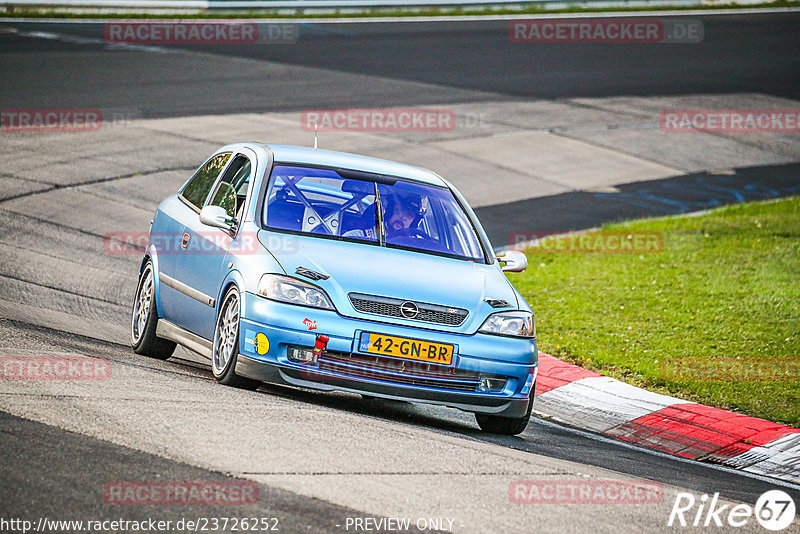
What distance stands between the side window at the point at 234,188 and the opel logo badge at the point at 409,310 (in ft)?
5.18

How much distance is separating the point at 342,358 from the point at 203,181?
2.71 meters

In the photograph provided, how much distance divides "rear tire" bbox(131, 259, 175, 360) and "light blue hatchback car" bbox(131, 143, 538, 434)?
0.6 inches

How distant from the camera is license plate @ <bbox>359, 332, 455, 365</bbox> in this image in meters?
7.08

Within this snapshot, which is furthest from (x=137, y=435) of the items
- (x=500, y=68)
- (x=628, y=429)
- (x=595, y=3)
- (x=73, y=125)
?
(x=595, y=3)

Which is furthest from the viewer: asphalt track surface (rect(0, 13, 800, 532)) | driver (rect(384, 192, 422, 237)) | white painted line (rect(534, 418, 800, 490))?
driver (rect(384, 192, 422, 237))

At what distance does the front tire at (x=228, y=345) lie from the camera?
7.39 metres

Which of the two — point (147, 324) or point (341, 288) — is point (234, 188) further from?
point (341, 288)

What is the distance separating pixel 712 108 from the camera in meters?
25.4

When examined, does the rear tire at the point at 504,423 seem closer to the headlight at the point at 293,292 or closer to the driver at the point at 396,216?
the driver at the point at 396,216

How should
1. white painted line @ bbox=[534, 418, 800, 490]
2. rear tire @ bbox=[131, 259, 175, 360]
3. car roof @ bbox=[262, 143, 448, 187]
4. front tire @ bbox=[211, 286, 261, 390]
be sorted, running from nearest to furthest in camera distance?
front tire @ bbox=[211, 286, 261, 390]
white painted line @ bbox=[534, 418, 800, 490]
car roof @ bbox=[262, 143, 448, 187]
rear tire @ bbox=[131, 259, 175, 360]

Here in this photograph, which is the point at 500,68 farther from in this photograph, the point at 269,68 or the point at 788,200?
the point at 788,200

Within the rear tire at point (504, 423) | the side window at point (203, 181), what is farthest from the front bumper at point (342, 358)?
the side window at point (203, 181)

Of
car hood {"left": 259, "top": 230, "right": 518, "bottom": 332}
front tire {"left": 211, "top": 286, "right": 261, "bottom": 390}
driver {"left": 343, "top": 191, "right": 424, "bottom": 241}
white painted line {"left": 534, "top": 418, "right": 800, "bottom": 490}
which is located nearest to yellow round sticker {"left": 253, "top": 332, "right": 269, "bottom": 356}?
front tire {"left": 211, "top": 286, "right": 261, "bottom": 390}

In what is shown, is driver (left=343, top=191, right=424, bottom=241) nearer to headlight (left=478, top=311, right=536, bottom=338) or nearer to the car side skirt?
headlight (left=478, top=311, right=536, bottom=338)
